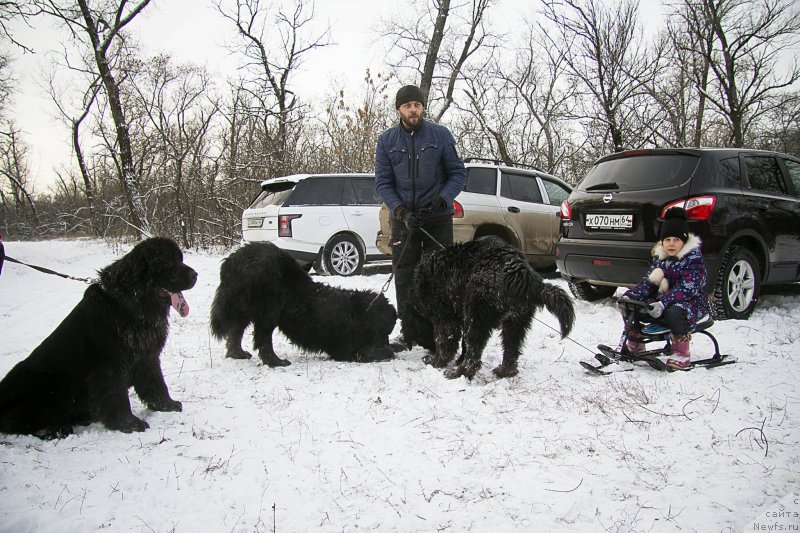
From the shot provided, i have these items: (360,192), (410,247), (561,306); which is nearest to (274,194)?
(360,192)

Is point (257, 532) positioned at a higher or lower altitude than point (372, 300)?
lower

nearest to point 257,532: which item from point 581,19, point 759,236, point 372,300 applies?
point 372,300

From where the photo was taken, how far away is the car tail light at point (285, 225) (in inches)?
327

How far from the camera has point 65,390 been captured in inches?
108

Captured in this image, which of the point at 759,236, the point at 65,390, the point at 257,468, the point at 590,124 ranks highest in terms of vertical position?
the point at 590,124

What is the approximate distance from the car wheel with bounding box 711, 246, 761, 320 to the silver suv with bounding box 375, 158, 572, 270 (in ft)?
10.2

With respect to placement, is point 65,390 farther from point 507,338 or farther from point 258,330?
point 507,338

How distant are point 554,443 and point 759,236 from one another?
4.27m

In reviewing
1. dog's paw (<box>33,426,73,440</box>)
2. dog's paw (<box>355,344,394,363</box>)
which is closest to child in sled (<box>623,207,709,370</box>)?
dog's paw (<box>355,344,394,363</box>)

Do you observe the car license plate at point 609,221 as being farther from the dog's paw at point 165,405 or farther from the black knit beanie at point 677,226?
the dog's paw at point 165,405

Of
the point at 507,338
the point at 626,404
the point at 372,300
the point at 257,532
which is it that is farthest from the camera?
the point at 372,300

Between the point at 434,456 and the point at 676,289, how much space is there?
8.25 feet

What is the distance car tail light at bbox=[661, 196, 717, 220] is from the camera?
4.74m

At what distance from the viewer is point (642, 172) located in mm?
5227
